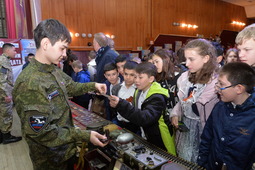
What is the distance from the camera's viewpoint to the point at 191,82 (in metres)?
2.00

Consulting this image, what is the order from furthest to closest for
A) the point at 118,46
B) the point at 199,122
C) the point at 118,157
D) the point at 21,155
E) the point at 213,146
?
1. the point at 118,46
2. the point at 21,155
3. the point at 199,122
4. the point at 213,146
5. the point at 118,157

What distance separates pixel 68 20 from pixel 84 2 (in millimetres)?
1042

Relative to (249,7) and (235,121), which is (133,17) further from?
(249,7)

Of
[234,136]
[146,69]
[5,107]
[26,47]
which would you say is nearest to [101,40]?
[146,69]

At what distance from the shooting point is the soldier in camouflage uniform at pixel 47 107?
1215mm

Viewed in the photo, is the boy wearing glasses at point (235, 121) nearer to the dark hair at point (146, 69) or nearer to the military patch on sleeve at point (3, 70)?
the dark hair at point (146, 69)

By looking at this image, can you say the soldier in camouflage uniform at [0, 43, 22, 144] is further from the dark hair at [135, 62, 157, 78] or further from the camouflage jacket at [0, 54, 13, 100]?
the dark hair at [135, 62, 157, 78]

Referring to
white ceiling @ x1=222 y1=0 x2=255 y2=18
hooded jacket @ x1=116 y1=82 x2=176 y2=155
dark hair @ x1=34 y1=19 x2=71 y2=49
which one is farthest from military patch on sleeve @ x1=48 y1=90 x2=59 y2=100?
white ceiling @ x1=222 y1=0 x2=255 y2=18

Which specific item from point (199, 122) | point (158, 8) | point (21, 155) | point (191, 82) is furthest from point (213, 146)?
point (158, 8)

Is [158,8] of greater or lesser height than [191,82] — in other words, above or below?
above

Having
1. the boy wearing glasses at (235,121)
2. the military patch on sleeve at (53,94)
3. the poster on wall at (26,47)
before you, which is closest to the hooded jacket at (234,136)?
the boy wearing glasses at (235,121)

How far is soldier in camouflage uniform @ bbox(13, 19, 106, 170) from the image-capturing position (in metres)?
1.21

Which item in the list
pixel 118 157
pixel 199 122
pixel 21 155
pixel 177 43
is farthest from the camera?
pixel 177 43

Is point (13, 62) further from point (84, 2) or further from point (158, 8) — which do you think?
point (158, 8)
